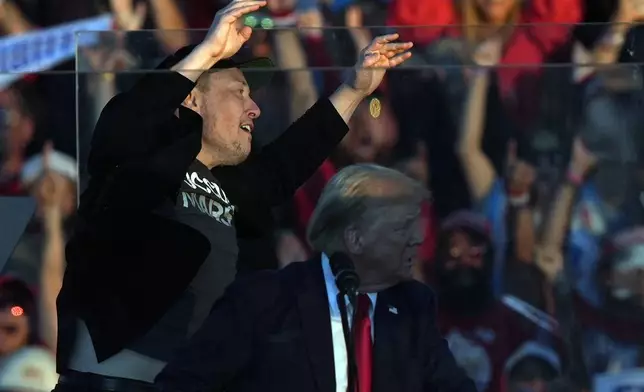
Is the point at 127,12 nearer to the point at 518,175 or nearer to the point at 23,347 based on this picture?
the point at 23,347

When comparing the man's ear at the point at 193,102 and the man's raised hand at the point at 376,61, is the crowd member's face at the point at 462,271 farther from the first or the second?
the man's ear at the point at 193,102

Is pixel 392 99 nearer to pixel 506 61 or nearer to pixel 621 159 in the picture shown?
pixel 506 61

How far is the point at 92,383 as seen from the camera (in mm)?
2449

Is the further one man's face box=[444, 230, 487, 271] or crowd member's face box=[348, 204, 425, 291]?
man's face box=[444, 230, 487, 271]

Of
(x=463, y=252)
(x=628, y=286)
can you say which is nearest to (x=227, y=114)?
(x=463, y=252)

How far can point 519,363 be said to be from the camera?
2219mm

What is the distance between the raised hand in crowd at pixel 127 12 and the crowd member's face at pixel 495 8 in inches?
32.1

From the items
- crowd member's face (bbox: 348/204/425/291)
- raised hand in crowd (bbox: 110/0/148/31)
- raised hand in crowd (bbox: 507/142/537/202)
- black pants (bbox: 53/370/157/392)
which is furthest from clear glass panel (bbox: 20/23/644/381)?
raised hand in crowd (bbox: 110/0/148/31)

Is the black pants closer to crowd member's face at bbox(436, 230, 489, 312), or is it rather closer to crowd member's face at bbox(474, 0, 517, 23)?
crowd member's face at bbox(436, 230, 489, 312)

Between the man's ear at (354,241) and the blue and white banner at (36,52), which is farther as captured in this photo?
the blue and white banner at (36,52)

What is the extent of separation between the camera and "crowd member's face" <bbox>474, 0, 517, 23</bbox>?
309 centimetres

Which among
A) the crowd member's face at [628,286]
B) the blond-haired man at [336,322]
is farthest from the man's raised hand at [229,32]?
the crowd member's face at [628,286]

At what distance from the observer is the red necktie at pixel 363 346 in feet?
6.70

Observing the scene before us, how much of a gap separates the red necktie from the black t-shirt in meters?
0.32
